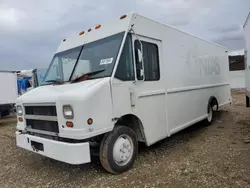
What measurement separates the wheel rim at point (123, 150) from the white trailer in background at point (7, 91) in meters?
10.00

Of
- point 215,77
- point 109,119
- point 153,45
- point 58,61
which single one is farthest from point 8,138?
point 215,77

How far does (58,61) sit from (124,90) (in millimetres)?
1996

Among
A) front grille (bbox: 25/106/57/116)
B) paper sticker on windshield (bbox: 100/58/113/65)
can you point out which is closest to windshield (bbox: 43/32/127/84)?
paper sticker on windshield (bbox: 100/58/113/65)

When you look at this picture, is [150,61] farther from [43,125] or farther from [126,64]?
[43,125]

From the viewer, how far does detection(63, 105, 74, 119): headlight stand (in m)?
3.40

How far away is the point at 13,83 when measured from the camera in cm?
1255

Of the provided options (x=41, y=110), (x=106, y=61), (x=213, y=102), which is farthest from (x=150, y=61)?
(x=213, y=102)

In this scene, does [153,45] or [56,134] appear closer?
[56,134]

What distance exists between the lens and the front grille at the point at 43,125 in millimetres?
3836

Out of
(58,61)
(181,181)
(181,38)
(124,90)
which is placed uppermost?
(181,38)

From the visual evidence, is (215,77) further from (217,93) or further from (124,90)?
(124,90)

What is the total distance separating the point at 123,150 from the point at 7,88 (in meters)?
10.3

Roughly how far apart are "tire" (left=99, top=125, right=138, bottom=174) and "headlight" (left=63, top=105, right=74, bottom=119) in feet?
2.50

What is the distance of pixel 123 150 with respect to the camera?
405 cm
